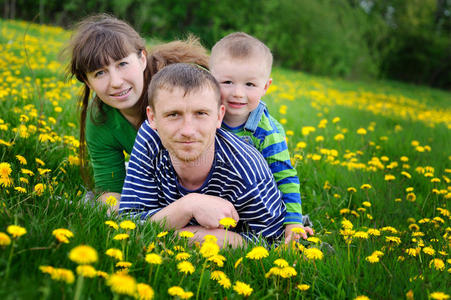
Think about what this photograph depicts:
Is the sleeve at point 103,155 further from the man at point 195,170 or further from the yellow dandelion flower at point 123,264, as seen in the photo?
the yellow dandelion flower at point 123,264

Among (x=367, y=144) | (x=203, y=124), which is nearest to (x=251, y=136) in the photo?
(x=203, y=124)

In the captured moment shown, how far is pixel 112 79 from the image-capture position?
8.55ft

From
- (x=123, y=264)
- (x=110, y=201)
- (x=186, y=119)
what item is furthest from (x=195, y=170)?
(x=123, y=264)

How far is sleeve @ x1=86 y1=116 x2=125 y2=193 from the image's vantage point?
2998 mm

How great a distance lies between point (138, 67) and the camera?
2.78m

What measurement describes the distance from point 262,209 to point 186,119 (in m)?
0.73

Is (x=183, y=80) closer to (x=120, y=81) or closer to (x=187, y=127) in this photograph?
(x=187, y=127)

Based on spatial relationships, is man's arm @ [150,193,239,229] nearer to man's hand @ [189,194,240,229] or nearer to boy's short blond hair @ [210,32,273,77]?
man's hand @ [189,194,240,229]

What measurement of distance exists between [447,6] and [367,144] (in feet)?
114

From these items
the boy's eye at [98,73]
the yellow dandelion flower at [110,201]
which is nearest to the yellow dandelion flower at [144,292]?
the yellow dandelion flower at [110,201]

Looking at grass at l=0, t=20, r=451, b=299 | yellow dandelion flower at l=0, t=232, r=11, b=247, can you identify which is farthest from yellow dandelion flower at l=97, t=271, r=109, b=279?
yellow dandelion flower at l=0, t=232, r=11, b=247

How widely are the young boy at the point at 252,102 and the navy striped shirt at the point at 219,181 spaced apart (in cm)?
16

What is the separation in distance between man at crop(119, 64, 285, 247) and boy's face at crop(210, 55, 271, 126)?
10.6 inches

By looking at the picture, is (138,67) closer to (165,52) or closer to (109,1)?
(165,52)
